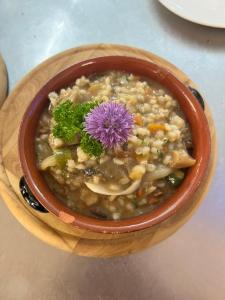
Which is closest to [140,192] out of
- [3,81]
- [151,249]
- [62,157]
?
[62,157]

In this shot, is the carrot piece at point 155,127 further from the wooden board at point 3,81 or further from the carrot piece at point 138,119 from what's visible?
the wooden board at point 3,81

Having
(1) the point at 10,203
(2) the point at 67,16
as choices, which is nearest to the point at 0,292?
(1) the point at 10,203

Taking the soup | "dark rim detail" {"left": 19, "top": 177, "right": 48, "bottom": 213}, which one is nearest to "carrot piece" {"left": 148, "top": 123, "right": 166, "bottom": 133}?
the soup

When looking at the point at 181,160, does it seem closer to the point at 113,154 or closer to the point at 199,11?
the point at 113,154

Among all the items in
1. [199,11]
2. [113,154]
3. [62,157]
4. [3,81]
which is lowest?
[3,81]

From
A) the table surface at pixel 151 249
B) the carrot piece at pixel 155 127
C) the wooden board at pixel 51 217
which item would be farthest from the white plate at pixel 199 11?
the carrot piece at pixel 155 127

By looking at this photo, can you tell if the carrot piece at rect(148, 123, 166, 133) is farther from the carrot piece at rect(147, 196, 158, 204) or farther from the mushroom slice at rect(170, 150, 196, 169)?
the carrot piece at rect(147, 196, 158, 204)
